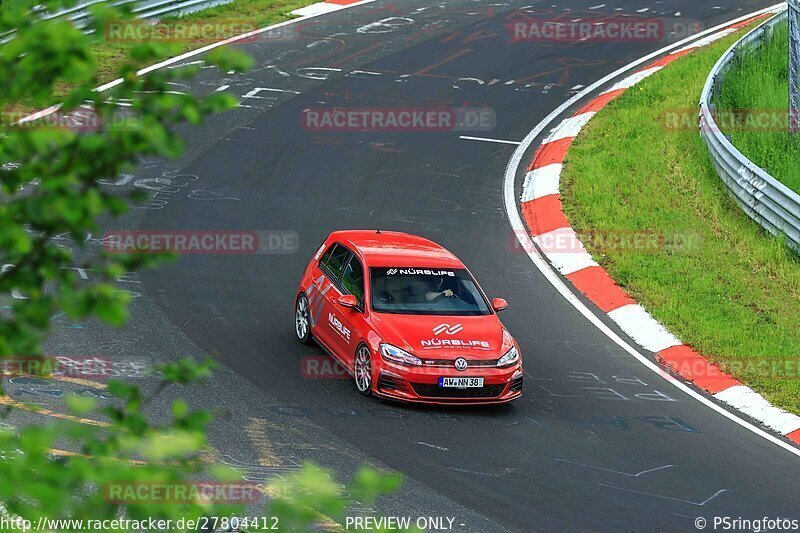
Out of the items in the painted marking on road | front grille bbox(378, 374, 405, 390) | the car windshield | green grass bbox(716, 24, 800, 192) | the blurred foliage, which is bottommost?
green grass bbox(716, 24, 800, 192)

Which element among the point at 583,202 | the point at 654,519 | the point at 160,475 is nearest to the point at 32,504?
the point at 160,475

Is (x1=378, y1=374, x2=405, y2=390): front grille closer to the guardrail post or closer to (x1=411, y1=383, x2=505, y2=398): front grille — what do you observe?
(x1=411, y1=383, x2=505, y2=398): front grille

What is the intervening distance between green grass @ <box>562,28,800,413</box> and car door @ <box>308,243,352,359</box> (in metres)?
4.20

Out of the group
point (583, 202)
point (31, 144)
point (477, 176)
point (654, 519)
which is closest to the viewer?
point (31, 144)

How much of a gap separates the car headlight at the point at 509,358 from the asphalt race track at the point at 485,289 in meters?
0.49

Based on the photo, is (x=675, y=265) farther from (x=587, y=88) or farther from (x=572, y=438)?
(x=587, y=88)

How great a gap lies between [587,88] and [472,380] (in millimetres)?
14001

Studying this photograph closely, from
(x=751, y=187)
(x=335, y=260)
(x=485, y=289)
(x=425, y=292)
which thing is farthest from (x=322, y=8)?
(x=425, y=292)

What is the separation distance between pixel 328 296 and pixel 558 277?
3.98 meters

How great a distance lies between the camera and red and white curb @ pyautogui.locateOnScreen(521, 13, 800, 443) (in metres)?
12.4

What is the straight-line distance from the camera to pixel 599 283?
15398 millimetres

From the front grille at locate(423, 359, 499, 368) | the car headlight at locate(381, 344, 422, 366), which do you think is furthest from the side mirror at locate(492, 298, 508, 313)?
the car headlight at locate(381, 344, 422, 366)

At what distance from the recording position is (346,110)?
22.1 m

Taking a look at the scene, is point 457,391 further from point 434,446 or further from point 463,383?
point 434,446
